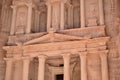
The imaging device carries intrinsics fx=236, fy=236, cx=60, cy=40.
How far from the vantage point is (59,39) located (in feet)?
55.5

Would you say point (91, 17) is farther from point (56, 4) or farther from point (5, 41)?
point (5, 41)

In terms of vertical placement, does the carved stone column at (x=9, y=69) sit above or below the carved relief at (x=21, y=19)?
below

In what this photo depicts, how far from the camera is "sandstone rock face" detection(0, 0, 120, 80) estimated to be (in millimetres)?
15766

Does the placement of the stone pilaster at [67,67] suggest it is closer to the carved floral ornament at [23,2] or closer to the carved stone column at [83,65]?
the carved stone column at [83,65]

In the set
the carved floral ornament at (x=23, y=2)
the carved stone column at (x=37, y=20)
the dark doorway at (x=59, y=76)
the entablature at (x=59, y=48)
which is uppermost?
the carved floral ornament at (x=23, y=2)

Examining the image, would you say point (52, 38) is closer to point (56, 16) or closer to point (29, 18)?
point (56, 16)

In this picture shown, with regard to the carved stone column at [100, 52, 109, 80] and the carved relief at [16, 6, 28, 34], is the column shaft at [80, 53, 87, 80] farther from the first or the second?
the carved relief at [16, 6, 28, 34]

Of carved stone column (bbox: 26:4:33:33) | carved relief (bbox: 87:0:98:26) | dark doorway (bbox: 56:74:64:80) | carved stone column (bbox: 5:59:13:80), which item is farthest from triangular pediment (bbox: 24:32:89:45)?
dark doorway (bbox: 56:74:64:80)

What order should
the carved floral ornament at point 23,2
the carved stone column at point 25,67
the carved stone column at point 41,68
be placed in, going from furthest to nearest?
the carved floral ornament at point 23,2 < the carved stone column at point 25,67 < the carved stone column at point 41,68

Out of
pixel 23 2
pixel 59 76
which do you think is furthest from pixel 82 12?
pixel 59 76

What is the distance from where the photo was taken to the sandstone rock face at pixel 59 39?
15.8 metres

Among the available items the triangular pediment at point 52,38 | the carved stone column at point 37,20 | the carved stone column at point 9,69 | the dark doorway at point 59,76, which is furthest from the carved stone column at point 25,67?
the dark doorway at point 59,76

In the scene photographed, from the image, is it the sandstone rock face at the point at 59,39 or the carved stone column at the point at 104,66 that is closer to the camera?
the carved stone column at the point at 104,66

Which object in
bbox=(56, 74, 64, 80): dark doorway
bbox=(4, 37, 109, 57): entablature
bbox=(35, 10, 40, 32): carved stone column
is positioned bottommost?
bbox=(56, 74, 64, 80): dark doorway
